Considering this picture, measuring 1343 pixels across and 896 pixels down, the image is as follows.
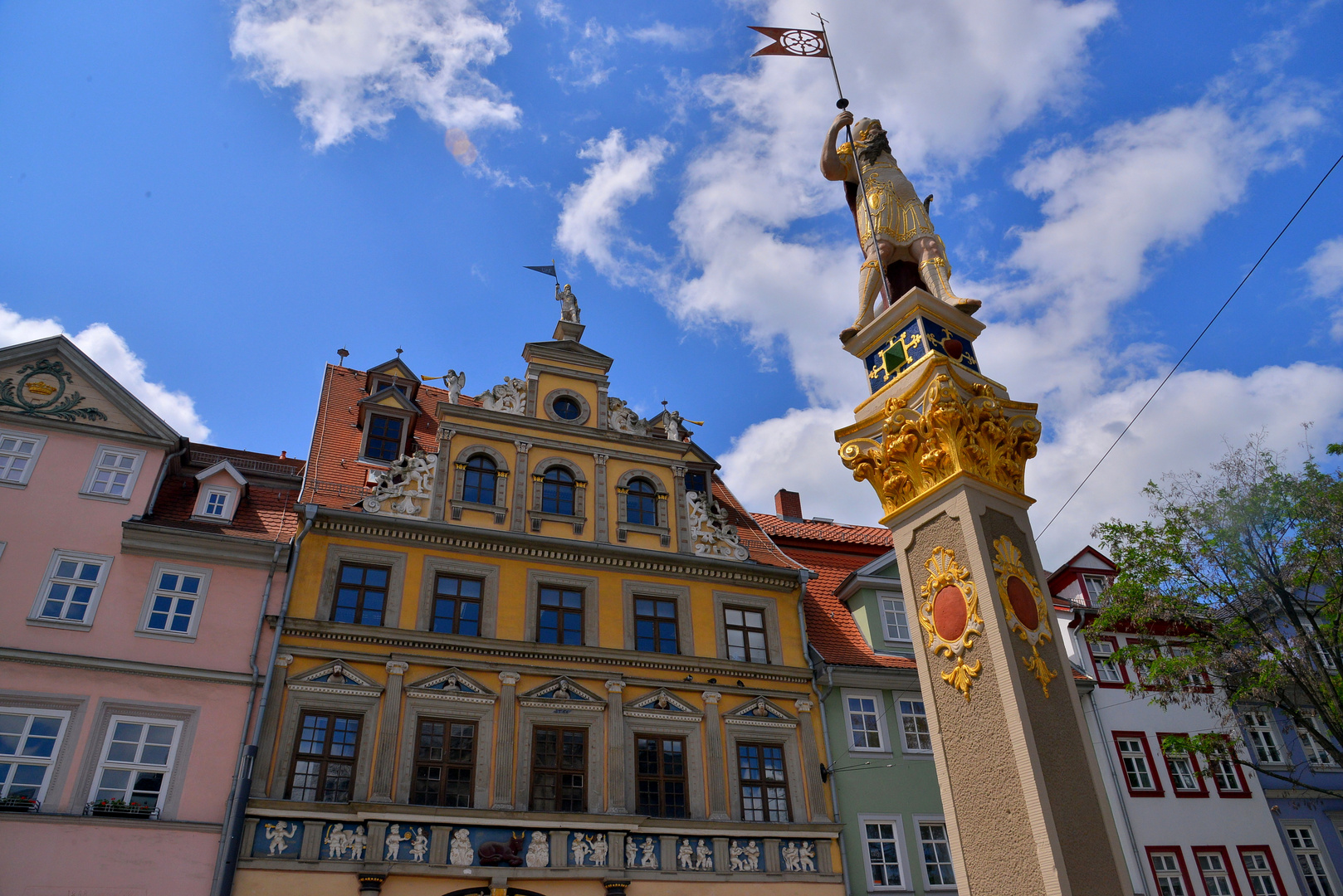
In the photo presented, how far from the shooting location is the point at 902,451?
7.98 metres

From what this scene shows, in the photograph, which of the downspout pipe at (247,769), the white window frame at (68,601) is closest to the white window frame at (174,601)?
the white window frame at (68,601)

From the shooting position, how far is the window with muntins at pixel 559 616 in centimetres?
1781

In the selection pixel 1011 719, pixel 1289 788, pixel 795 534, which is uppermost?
pixel 795 534

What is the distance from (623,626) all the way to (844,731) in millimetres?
5244

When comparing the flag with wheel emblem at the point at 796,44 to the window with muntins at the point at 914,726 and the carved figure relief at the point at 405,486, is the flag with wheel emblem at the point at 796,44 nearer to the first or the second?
the carved figure relief at the point at 405,486

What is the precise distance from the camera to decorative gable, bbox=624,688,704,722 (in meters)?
17.5

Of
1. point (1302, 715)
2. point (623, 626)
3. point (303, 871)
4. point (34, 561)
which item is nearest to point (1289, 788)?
point (1302, 715)

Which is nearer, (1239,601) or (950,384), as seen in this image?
(950,384)

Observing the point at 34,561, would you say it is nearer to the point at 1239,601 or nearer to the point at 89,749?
the point at 89,749

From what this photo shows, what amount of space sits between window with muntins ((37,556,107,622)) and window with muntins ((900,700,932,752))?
15.9m

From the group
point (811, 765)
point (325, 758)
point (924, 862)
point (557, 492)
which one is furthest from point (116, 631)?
point (924, 862)

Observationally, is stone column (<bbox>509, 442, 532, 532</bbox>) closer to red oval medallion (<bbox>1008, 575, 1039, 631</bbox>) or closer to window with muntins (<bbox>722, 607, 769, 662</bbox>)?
window with muntins (<bbox>722, 607, 769, 662</bbox>)

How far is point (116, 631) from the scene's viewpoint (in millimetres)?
15102

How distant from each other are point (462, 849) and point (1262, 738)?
2033 cm
